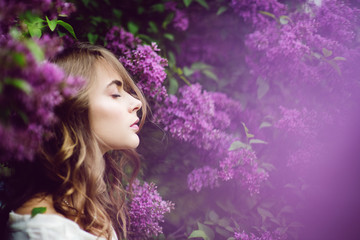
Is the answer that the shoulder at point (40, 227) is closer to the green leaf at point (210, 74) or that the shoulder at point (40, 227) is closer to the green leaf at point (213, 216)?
the green leaf at point (213, 216)

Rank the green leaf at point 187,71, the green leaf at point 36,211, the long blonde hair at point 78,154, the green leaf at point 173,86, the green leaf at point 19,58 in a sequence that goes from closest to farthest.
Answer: the green leaf at point 19,58, the green leaf at point 36,211, the long blonde hair at point 78,154, the green leaf at point 173,86, the green leaf at point 187,71

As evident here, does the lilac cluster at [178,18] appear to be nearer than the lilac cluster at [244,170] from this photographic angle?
No

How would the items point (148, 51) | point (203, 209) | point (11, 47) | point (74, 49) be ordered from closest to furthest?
point (11, 47)
point (74, 49)
point (148, 51)
point (203, 209)

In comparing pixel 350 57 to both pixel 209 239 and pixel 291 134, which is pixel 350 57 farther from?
pixel 209 239

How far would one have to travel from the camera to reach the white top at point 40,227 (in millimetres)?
856

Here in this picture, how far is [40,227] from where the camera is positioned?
861 millimetres

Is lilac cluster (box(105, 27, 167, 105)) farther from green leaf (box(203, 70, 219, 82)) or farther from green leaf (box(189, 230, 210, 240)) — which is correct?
green leaf (box(189, 230, 210, 240))

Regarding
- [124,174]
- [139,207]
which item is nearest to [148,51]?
[124,174]

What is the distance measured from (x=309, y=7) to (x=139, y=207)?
46.1 inches

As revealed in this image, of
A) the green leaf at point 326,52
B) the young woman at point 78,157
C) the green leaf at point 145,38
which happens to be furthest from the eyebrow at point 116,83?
the green leaf at point 326,52

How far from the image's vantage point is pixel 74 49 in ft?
3.87

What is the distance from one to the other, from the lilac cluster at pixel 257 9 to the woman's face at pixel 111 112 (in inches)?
29.2

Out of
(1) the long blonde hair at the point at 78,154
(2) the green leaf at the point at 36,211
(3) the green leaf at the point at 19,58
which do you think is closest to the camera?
(3) the green leaf at the point at 19,58

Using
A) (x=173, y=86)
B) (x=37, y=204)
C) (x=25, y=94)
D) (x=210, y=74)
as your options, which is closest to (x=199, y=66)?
(x=210, y=74)
